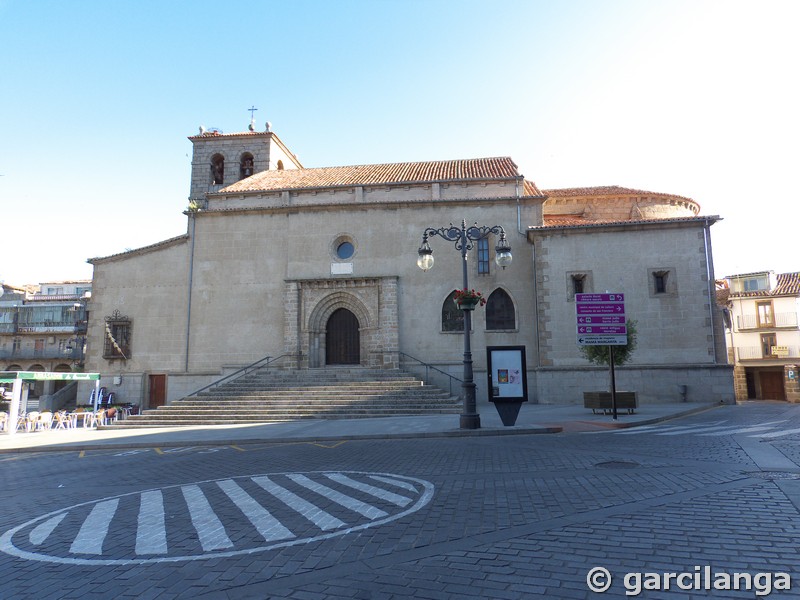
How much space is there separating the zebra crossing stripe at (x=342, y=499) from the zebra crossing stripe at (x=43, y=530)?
2.97 meters

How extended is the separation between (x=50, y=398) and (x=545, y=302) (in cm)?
2498

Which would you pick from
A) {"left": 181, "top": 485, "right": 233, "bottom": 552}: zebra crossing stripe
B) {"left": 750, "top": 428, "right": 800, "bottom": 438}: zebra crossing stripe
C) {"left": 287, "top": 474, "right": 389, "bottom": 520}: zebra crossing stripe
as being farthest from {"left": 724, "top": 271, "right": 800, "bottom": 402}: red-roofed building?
{"left": 181, "top": 485, "right": 233, "bottom": 552}: zebra crossing stripe

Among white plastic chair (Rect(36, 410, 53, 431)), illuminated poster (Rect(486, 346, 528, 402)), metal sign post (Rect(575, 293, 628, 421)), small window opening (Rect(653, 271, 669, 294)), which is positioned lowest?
white plastic chair (Rect(36, 410, 53, 431))

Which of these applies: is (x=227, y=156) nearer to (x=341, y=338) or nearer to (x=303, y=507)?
(x=341, y=338)

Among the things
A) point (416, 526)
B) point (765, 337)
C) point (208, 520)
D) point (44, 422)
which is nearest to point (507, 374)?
point (416, 526)

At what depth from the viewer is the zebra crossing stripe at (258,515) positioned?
5004mm

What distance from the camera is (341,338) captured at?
25.3m

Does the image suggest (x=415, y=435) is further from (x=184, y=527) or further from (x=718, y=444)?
(x=184, y=527)

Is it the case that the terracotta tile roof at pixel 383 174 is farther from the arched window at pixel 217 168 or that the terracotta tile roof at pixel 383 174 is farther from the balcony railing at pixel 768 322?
the balcony railing at pixel 768 322

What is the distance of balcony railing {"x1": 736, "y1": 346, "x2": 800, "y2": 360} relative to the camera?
117ft

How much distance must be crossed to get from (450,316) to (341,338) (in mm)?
5574

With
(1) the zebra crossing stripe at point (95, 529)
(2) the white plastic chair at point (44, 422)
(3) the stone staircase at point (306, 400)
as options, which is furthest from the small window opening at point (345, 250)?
(1) the zebra crossing stripe at point (95, 529)

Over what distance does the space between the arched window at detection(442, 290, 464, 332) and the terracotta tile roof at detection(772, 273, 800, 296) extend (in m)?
27.7

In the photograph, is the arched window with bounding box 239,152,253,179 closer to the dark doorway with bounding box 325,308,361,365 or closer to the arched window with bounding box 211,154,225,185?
the arched window with bounding box 211,154,225,185
